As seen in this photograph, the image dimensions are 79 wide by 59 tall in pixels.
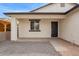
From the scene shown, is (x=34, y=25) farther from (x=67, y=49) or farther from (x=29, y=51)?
(x=29, y=51)

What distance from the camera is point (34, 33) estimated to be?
26.1m

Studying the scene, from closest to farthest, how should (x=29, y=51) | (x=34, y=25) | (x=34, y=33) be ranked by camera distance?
(x=29, y=51) < (x=34, y=33) < (x=34, y=25)

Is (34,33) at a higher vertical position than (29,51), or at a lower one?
higher

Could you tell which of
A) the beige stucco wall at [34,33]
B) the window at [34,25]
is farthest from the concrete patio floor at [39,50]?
the window at [34,25]

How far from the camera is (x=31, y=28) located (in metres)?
26.3

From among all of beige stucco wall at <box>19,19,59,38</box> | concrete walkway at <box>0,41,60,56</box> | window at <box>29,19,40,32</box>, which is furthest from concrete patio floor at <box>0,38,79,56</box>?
window at <box>29,19,40,32</box>

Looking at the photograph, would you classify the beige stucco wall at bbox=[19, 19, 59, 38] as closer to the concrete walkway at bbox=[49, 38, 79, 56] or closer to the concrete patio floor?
the concrete walkway at bbox=[49, 38, 79, 56]

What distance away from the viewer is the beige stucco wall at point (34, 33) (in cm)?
2603

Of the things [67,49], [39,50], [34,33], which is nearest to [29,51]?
[39,50]

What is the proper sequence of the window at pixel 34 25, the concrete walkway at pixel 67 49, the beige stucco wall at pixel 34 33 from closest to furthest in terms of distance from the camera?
the concrete walkway at pixel 67 49 < the beige stucco wall at pixel 34 33 < the window at pixel 34 25

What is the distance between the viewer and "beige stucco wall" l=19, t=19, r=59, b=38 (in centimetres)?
2603

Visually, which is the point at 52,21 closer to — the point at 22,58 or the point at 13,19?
the point at 13,19

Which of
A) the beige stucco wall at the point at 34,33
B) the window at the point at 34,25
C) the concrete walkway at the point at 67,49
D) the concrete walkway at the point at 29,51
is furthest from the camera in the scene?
the window at the point at 34,25

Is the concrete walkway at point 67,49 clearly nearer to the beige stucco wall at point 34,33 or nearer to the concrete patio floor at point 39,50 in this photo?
the concrete patio floor at point 39,50
